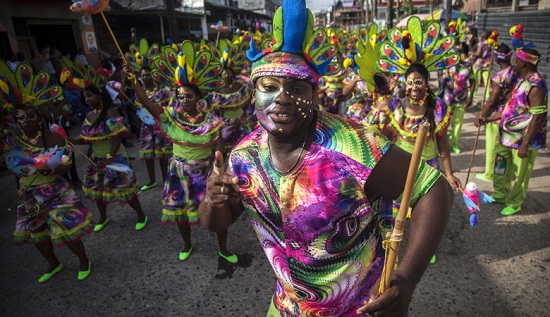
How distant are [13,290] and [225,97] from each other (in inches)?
150

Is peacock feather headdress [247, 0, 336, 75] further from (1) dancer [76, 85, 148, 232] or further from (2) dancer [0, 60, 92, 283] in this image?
(1) dancer [76, 85, 148, 232]

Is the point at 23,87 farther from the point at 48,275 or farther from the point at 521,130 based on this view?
the point at 521,130

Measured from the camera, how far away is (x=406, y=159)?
140cm

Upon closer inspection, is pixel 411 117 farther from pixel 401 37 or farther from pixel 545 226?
pixel 545 226

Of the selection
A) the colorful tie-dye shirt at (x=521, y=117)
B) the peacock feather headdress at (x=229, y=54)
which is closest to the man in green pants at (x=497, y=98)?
the colorful tie-dye shirt at (x=521, y=117)

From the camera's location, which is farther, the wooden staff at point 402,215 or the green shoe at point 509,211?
the green shoe at point 509,211

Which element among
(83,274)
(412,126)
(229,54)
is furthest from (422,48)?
(83,274)

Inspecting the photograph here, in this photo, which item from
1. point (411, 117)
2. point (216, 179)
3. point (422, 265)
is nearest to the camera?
point (422, 265)

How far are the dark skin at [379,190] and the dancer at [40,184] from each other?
104 inches

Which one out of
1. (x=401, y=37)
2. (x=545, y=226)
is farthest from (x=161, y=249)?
(x=545, y=226)

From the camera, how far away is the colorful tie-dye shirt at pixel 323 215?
1.45 m

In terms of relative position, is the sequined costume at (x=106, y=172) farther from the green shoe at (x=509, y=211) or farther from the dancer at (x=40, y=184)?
the green shoe at (x=509, y=211)

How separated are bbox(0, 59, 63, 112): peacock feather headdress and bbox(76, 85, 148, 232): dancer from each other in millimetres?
687

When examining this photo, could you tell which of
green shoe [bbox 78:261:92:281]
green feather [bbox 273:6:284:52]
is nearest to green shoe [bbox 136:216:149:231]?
green shoe [bbox 78:261:92:281]
